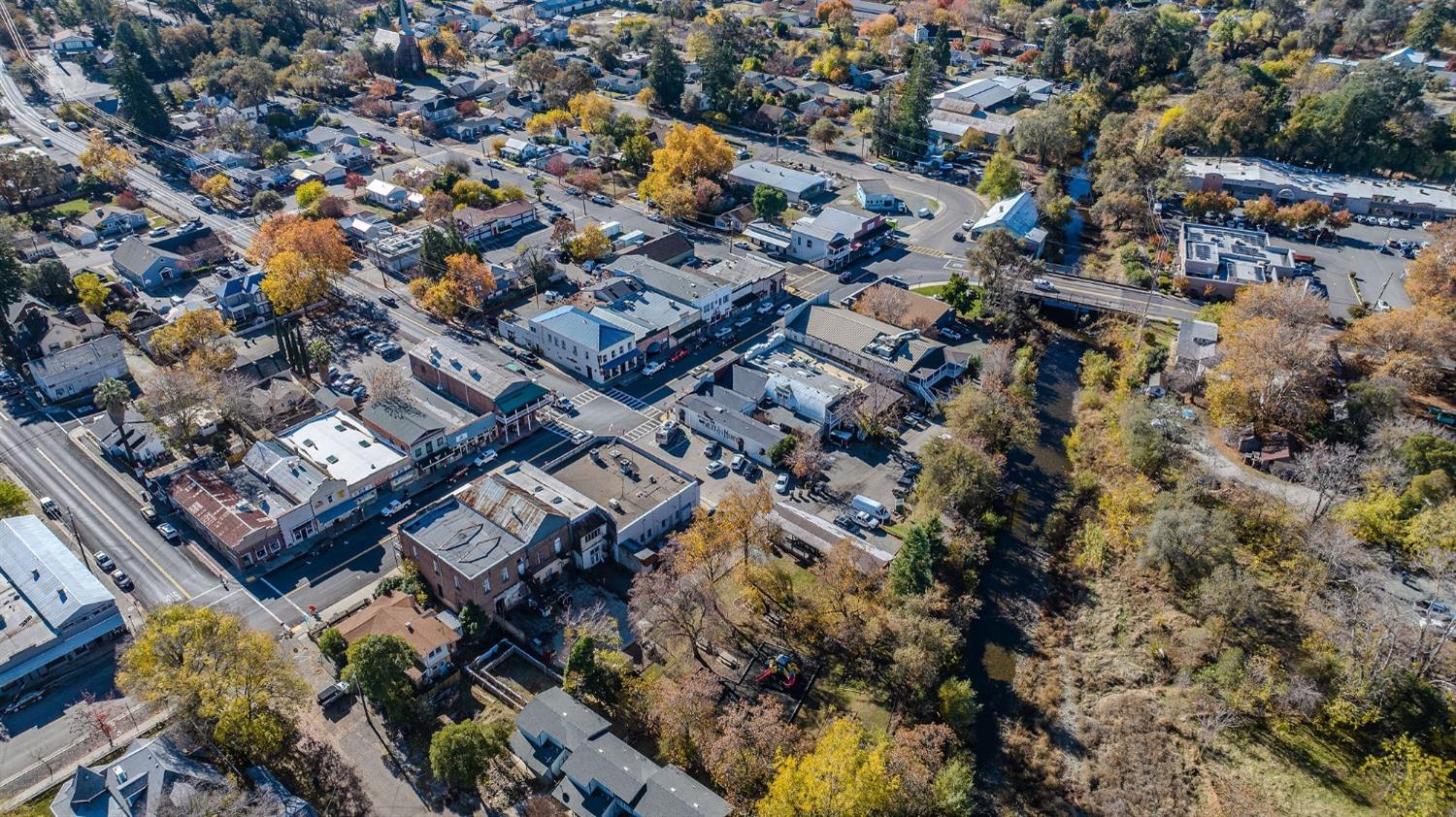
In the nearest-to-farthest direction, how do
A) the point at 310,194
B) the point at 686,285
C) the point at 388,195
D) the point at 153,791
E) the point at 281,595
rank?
the point at 153,791
the point at 281,595
the point at 686,285
the point at 310,194
the point at 388,195

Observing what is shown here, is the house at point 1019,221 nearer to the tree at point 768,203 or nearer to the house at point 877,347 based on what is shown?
the tree at point 768,203

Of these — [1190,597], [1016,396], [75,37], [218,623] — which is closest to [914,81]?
[1016,396]

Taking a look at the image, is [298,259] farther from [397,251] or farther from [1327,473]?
[1327,473]

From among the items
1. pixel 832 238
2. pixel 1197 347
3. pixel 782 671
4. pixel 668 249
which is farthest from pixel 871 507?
pixel 668 249

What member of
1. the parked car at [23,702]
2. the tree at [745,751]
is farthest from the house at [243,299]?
the tree at [745,751]

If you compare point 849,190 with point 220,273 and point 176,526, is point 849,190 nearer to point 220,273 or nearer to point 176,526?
point 220,273

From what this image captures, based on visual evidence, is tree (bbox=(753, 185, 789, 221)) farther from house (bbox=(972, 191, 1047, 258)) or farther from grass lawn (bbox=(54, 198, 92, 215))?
grass lawn (bbox=(54, 198, 92, 215))

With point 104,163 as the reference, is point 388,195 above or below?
below
